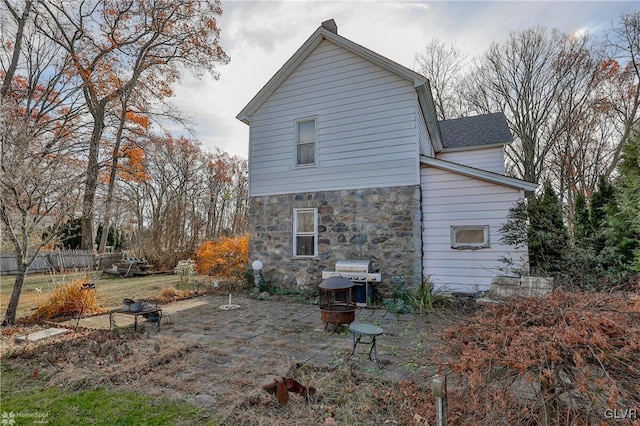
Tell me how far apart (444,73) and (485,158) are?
9484mm

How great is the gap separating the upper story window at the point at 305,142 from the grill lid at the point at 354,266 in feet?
9.71

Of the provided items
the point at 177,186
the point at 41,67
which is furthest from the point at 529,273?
the point at 41,67

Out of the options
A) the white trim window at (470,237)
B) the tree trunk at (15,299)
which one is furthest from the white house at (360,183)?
the tree trunk at (15,299)

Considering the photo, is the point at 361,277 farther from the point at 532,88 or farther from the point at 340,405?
the point at 532,88

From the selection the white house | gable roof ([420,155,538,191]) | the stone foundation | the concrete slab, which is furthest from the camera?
the white house

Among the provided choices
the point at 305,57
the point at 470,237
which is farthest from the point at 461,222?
the point at 305,57

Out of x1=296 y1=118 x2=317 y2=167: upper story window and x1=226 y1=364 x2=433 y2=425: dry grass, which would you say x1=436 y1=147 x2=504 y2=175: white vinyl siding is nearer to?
x1=296 y1=118 x2=317 y2=167: upper story window

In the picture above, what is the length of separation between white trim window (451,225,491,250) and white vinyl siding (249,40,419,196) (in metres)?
1.60

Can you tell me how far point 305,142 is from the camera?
884 cm

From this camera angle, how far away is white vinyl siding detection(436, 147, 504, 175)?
1120 centimetres

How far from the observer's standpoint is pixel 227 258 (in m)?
10.1

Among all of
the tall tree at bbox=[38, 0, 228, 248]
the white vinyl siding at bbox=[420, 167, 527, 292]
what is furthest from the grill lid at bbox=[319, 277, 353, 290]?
the tall tree at bbox=[38, 0, 228, 248]

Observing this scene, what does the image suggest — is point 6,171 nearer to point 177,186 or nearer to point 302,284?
point 302,284

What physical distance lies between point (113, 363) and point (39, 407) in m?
0.95
